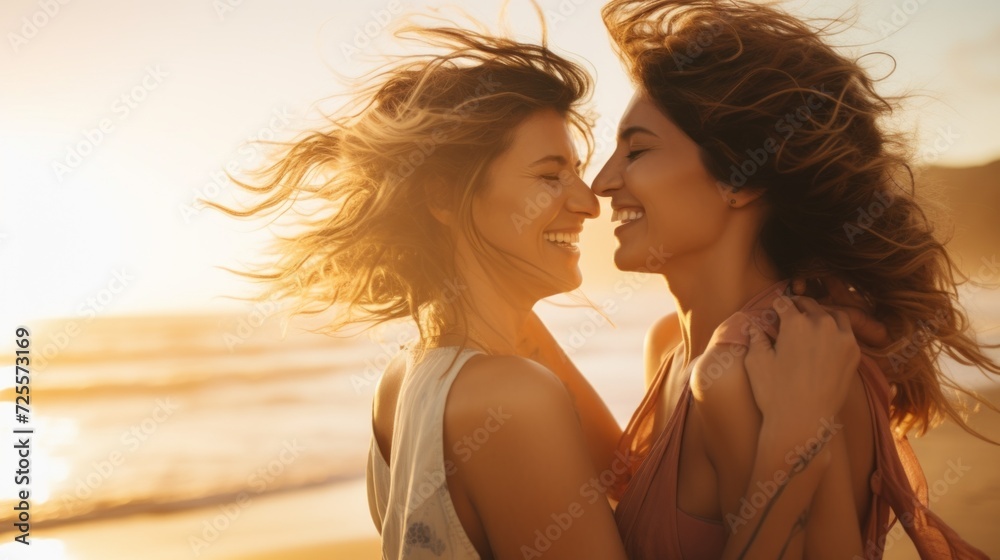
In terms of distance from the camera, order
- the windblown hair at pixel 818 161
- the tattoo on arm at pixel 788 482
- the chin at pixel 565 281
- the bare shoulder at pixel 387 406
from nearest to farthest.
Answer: the tattoo on arm at pixel 788 482
the windblown hair at pixel 818 161
the bare shoulder at pixel 387 406
the chin at pixel 565 281

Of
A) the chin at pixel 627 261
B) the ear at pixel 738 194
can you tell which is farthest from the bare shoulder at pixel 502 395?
the ear at pixel 738 194

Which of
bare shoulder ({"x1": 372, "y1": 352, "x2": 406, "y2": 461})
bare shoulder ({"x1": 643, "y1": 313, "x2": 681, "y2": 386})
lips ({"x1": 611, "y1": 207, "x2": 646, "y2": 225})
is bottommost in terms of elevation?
bare shoulder ({"x1": 643, "y1": 313, "x2": 681, "y2": 386})

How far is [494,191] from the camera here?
10.6 ft

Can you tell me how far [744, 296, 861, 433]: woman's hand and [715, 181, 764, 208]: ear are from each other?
47cm

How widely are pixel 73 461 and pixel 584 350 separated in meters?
6.90

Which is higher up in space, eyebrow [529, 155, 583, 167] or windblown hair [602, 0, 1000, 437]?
eyebrow [529, 155, 583, 167]

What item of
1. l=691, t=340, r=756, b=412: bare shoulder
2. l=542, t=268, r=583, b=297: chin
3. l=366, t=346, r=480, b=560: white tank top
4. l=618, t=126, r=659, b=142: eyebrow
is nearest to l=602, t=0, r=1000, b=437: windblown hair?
l=618, t=126, r=659, b=142: eyebrow

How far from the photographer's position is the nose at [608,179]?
333 centimetres

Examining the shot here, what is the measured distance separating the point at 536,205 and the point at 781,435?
1304 mm

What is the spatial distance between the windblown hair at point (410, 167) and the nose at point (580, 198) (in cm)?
34

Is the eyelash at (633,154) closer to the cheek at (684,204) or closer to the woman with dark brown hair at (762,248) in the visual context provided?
the woman with dark brown hair at (762,248)

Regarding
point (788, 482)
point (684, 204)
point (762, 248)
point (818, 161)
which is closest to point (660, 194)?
point (684, 204)

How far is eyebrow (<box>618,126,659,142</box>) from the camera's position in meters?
3.24

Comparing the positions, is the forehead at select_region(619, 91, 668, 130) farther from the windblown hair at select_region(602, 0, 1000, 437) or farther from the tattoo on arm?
the tattoo on arm
